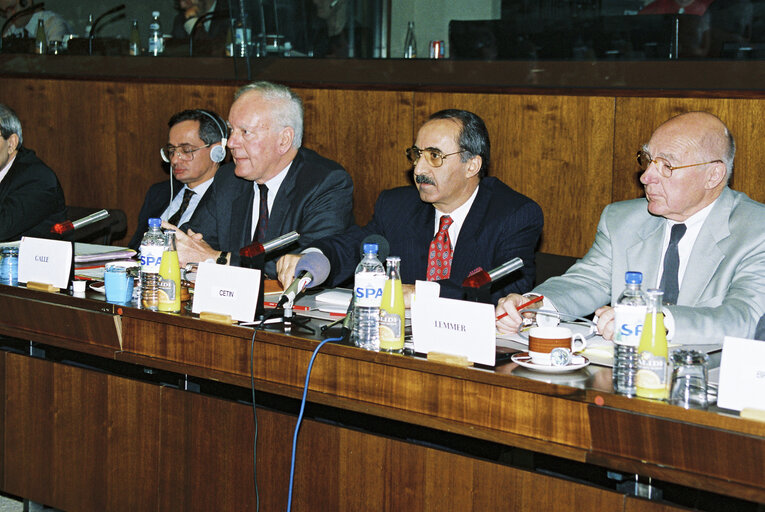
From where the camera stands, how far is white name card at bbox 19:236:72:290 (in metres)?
2.74

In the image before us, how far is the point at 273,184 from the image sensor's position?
3.47 meters

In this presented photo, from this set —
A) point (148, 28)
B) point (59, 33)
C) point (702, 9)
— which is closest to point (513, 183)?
point (702, 9)

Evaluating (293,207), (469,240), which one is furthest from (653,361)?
(293,207)

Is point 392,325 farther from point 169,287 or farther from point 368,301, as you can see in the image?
point 169,287

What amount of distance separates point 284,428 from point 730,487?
1097 millimetres

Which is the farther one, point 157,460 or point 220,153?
point 220,153

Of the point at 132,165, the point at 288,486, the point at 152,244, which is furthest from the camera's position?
the point at 132,165

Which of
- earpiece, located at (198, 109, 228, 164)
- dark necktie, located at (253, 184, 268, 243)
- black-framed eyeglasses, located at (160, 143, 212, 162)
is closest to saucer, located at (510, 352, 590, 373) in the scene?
dark necktie, located at (253, 184, 268, 243)

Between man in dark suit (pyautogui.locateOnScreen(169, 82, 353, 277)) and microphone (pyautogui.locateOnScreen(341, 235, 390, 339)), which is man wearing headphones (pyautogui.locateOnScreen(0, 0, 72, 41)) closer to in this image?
man in dark suit (pyautogui.locateOnScreen(169, 82, 353, 277))

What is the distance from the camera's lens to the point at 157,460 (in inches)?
99.3

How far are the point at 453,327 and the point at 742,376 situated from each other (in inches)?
23.9

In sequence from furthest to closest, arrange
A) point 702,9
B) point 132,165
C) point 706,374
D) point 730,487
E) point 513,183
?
1. point 132,165
2. point 513,183
3. point 702,9
4. point 706,374
5. point 730,487

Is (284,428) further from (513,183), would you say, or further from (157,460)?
(513,183)

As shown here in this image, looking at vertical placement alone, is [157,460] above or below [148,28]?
below
